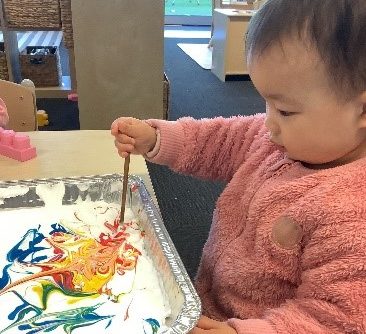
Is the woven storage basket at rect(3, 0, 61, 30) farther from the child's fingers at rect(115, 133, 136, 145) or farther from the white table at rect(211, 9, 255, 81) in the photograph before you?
the child's fingers at rect(115, 133, 136, 145)

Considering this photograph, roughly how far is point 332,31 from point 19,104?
0.89 m

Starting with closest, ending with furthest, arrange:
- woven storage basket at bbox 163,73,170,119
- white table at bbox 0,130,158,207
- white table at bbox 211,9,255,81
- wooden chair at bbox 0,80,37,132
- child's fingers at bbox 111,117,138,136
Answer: child's fingers at bbox 111,117,138,136
white table at bbox 0,130,158,207
wooden chair at bbox 0,80,37,132
woven storage basket at bbox 163,73,170,119
white table at bbox 211,9,255,81

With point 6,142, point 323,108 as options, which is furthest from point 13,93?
point 323,108

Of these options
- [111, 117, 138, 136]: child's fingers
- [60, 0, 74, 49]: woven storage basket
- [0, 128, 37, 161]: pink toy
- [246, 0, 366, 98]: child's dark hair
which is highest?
[246, 0, 366, 98]: child's dark hair

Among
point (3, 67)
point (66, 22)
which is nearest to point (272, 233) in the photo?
point (66, 22)

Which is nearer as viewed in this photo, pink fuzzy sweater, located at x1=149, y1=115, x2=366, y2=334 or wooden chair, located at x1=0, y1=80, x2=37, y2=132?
pink fuzzy sweater, located at x1=149, y1=115, x2=366, y2=334

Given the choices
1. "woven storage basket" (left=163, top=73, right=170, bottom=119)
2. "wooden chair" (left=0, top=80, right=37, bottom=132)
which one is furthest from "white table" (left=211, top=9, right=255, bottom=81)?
"wooden chair" (left=0, top=80, right=37, bottom=132)

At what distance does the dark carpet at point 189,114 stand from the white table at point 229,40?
0.08 meters

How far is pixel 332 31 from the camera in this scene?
0.44 meters

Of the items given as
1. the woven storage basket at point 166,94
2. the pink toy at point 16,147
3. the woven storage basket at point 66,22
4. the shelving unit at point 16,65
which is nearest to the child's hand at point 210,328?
the pink toy at point 16,147

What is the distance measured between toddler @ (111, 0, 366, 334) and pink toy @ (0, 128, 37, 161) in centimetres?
42

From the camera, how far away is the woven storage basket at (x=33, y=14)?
7.55 ft

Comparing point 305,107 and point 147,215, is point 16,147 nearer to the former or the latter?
point 147,215

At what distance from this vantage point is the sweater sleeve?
70 cm
